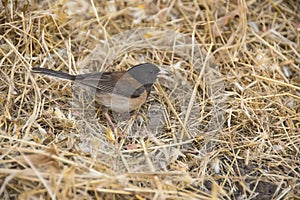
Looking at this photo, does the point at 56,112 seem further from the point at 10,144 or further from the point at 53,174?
the point at 53,174

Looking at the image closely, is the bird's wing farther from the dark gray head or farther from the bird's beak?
the bird's beak

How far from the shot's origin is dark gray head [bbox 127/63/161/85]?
392 cm

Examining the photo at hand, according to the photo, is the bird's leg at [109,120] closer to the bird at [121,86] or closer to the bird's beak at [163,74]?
the bird at [121,86]

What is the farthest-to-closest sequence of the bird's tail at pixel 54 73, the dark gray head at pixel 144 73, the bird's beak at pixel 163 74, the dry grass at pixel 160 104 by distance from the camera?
the bird's beak at pixel 163 74
the dark gray head at pixel 144 73
the bird's tail at pixel 54 73
the dry grass at pixel 160 104

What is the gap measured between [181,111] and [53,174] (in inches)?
55.0

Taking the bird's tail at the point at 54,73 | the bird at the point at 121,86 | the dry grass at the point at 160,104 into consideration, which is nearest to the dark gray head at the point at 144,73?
the bird at the point at 121,86

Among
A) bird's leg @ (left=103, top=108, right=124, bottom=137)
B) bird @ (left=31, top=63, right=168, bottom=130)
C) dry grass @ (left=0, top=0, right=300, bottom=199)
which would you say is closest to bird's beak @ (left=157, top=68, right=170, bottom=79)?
dry grass @ (left=0, top=0, right=300, bottom=199)

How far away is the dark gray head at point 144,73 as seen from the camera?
3.92 metres

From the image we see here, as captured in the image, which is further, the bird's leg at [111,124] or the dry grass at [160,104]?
the bird's leg at [111,124]

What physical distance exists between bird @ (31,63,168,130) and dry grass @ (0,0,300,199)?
0.14 m

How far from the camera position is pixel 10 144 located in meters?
3.31

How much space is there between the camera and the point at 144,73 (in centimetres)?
393

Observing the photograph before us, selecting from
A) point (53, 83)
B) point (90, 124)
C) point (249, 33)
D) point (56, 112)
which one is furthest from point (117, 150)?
point (249, 33)

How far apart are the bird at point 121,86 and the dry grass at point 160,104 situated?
14 centimetres
